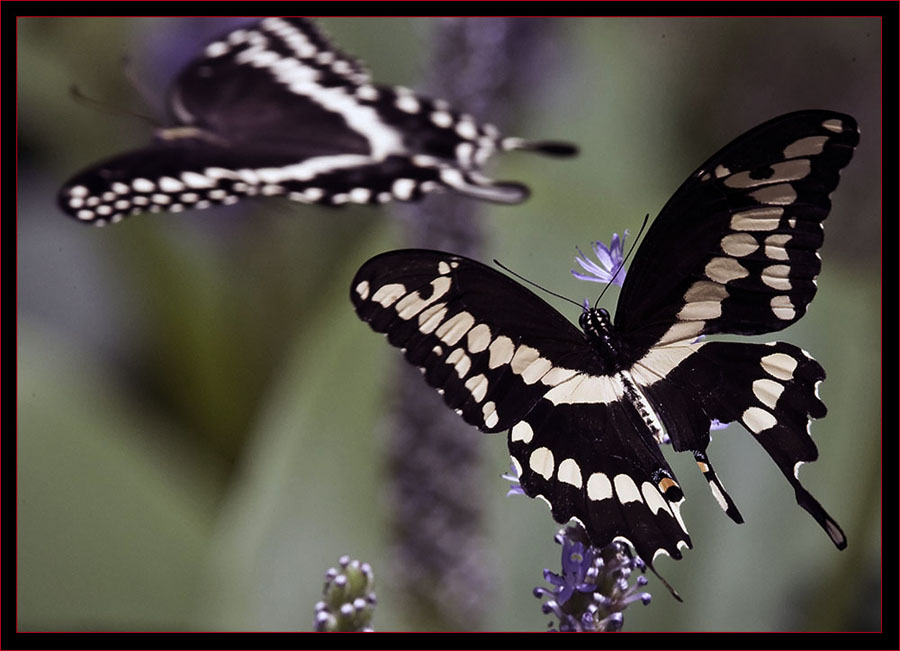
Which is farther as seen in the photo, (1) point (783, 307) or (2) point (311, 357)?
(2) point (311, 357)

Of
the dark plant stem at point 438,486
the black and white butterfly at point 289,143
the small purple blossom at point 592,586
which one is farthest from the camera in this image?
the dark plant stem at point 438,486

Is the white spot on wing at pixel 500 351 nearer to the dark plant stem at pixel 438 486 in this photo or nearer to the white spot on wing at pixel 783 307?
the white spot on wing at pixel 783 307

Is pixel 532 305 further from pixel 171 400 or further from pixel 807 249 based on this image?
pixel 171 400

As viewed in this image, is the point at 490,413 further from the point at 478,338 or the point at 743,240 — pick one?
the point at 743,240

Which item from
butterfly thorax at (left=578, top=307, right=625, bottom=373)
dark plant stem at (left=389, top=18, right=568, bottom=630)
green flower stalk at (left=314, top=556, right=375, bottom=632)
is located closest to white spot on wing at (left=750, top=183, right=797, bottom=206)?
butterfly thorax at (left=578, top=307, right=625, bottom=373)

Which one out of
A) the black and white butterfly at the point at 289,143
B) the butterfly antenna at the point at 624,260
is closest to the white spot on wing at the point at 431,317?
the butterfly antenna at the point at 624,260

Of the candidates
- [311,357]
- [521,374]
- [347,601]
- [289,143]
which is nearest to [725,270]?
[521,374]

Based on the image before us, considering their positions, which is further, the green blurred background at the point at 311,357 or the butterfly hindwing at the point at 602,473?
the green blurred background at the point at 311,357
